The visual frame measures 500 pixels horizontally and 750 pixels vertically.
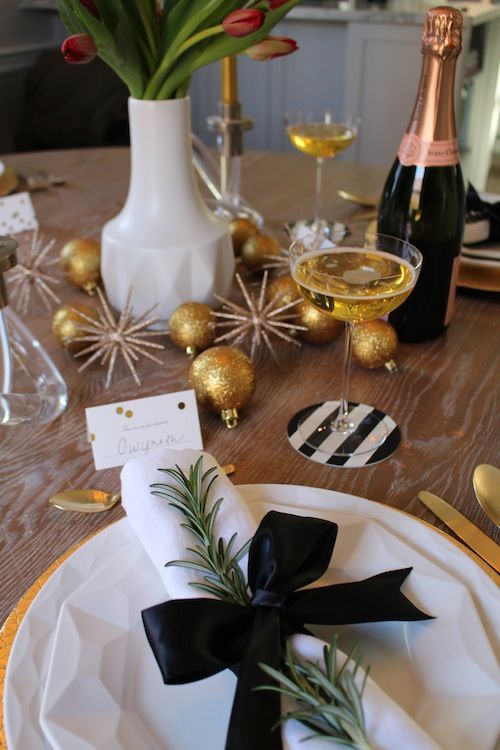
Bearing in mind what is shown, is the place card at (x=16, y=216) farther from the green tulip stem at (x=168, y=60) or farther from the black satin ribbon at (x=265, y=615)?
the black satin ribbon at (x=265, y=615)

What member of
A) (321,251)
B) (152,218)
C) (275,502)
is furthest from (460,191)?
(275,502)

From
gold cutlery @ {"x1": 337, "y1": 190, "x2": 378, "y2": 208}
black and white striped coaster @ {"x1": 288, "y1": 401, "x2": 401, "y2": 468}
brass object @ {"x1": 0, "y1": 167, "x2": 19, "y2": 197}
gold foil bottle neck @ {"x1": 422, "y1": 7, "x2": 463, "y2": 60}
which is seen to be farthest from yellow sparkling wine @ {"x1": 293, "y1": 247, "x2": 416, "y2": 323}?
brass object @ {"x1": 0, "y1": 167, "x2": 19, "y2": 197}

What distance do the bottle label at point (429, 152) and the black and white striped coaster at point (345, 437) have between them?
0.29 meters

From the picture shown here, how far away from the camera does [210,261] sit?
32.4 inches

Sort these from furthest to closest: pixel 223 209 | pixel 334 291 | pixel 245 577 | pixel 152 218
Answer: pixel 223 209 < pixel 152 218 < pixel 334 291 < pixel 245 577

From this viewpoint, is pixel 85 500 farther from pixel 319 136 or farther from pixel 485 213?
pixel 319 136

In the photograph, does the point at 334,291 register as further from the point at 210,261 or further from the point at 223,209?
the point at 223,209

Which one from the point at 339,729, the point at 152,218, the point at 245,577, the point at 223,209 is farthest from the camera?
the point at 223,209

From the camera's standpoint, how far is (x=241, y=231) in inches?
40.1

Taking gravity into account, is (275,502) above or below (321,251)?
below

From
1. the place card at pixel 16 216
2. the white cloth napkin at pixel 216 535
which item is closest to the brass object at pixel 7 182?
the place card at pixel 16 216

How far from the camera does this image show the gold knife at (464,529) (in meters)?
0.51

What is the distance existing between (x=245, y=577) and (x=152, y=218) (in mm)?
498

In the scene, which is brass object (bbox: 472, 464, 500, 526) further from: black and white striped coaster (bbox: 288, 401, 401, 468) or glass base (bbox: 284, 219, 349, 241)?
glass base (bbox: 284, 219, 349, 241)
